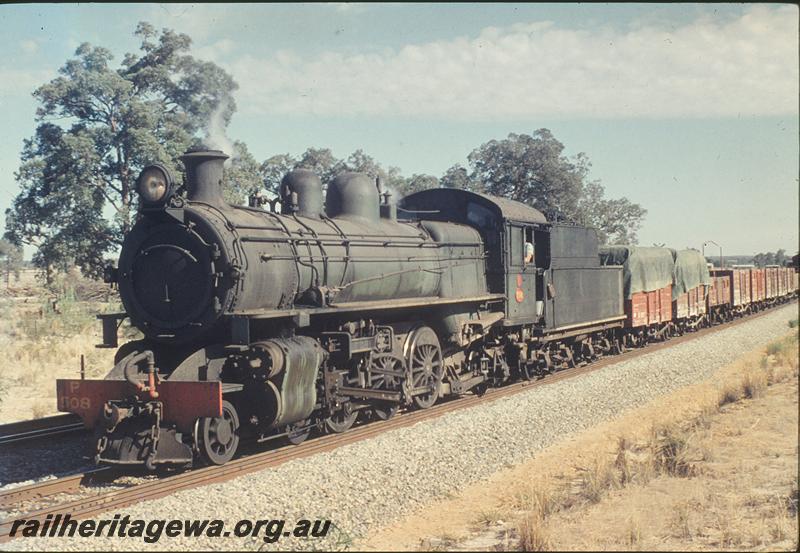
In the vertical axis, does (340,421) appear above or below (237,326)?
below

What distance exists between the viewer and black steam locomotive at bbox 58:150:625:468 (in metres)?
8.73

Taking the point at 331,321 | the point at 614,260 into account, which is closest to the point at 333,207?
the point at 331,321

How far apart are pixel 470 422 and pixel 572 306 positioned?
6.77m

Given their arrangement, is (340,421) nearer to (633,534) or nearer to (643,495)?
(643,495)

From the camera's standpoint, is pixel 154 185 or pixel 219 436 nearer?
pixel 219 436

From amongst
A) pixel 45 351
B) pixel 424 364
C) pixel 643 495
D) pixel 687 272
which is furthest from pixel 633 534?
pixel 687 272

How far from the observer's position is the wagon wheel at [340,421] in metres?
10.8

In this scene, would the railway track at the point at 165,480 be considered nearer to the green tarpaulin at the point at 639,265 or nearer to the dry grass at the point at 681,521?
the dry grass at the point at 681,521

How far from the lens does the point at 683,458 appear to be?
9492mm

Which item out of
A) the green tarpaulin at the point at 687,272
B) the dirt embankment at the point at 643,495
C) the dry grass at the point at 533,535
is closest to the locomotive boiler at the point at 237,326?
the dirt embankment at the point at 643,495

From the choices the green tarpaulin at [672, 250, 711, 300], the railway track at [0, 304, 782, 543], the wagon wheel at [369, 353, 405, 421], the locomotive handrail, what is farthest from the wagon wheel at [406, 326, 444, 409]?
the green tarpaulin at [672, 250, 711, 300]

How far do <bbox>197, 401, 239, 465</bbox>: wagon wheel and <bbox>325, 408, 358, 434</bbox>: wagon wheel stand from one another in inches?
74.1

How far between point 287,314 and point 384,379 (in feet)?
8.99

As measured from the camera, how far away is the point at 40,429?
1206 centimetres
